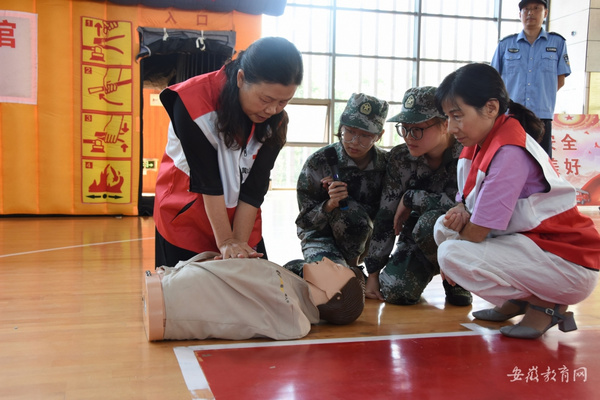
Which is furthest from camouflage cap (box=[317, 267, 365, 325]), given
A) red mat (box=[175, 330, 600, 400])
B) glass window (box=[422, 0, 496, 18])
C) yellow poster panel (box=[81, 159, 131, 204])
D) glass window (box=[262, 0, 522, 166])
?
glass window (box=[422, 0, 496, 18])

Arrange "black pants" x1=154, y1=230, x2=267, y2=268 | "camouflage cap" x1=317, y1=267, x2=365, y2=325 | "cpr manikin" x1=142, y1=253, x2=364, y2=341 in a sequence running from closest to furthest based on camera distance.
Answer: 1. "cpr manikin" x1=142, y1=253, x2=364, y2=341
2. "camouflage cap" x1=317, y1=267, x2=365, y2=325
3. "black pants" x1=154, y1=230, x2=267, y2=268

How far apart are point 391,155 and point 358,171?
16 cm

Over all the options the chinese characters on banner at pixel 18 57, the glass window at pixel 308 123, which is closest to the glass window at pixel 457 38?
the glass window at pixel 308 123

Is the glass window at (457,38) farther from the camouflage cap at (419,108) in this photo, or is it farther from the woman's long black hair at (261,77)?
the woman's long black hair at (261,77)

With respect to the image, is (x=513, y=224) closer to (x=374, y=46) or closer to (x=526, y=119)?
(x=526, y=119)

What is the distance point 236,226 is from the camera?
191 centimetres

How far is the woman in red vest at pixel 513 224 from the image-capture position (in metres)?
1.62

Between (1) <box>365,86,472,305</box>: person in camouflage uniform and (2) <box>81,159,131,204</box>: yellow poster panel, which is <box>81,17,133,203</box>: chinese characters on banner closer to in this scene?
(2) <box>81,159,131,204</box>: yellow poster panel

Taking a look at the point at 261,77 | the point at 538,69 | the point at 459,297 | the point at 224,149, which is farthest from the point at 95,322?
the point at 538,69

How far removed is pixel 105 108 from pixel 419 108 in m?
3.88

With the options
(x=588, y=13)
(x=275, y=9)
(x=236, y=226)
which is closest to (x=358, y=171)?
(x=236, y=226)

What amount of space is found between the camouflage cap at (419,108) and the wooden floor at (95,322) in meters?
0.74

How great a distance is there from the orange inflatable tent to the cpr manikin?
3815mm

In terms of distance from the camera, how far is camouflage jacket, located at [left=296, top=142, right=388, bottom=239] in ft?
7.86
